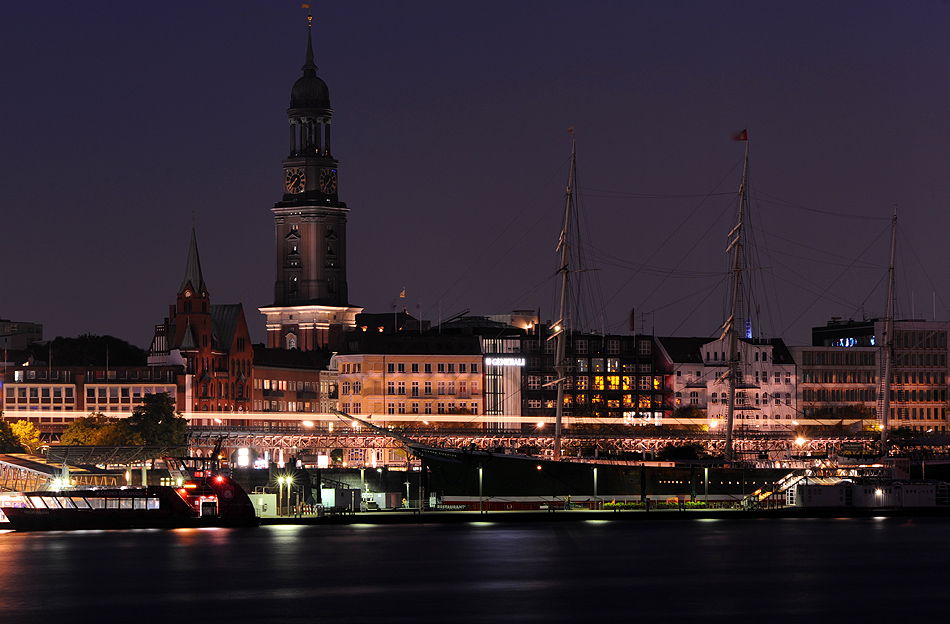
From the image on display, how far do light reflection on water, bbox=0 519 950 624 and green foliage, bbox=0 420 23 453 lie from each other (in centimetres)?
6513

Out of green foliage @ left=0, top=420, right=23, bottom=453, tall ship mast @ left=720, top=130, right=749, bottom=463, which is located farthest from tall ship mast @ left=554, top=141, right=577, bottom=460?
green foliage @ left=0, top=420, right=23, bottom=453

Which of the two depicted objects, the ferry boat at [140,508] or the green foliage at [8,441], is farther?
the green foliage at [8,441]

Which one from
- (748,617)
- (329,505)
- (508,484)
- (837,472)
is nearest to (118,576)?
(748,617)

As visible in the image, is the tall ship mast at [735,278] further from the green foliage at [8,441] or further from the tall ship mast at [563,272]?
the green foliage at [8,441]

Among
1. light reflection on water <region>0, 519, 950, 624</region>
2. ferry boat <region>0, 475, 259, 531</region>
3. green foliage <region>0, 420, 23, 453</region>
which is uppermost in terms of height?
green foliage <region>0, 420, 23, 453</region>

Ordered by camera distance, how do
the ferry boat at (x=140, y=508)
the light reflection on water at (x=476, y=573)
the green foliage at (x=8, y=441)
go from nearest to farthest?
the light reflection on water at (x=476, y=573) < the ferry boat at (x=140, y=508) < the green foliage at (x=8, y=441)

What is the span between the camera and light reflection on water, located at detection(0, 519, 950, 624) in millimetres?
79438

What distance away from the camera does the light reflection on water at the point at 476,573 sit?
7944 centimetres

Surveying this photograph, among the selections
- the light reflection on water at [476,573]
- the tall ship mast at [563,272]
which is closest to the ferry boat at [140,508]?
the light reflection on water at [476,573]

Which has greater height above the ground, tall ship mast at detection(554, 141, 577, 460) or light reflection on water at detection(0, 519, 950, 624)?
tall ship mast at detection(554, 141, 577, 460)

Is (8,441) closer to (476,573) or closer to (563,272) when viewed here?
(563,272)

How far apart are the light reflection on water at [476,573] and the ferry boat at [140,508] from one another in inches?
58.4

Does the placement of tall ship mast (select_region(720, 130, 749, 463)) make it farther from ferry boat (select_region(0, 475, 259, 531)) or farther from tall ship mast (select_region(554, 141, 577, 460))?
ferry boat (select_region(0, 475, 259, 531))

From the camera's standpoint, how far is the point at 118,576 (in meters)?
92.8
